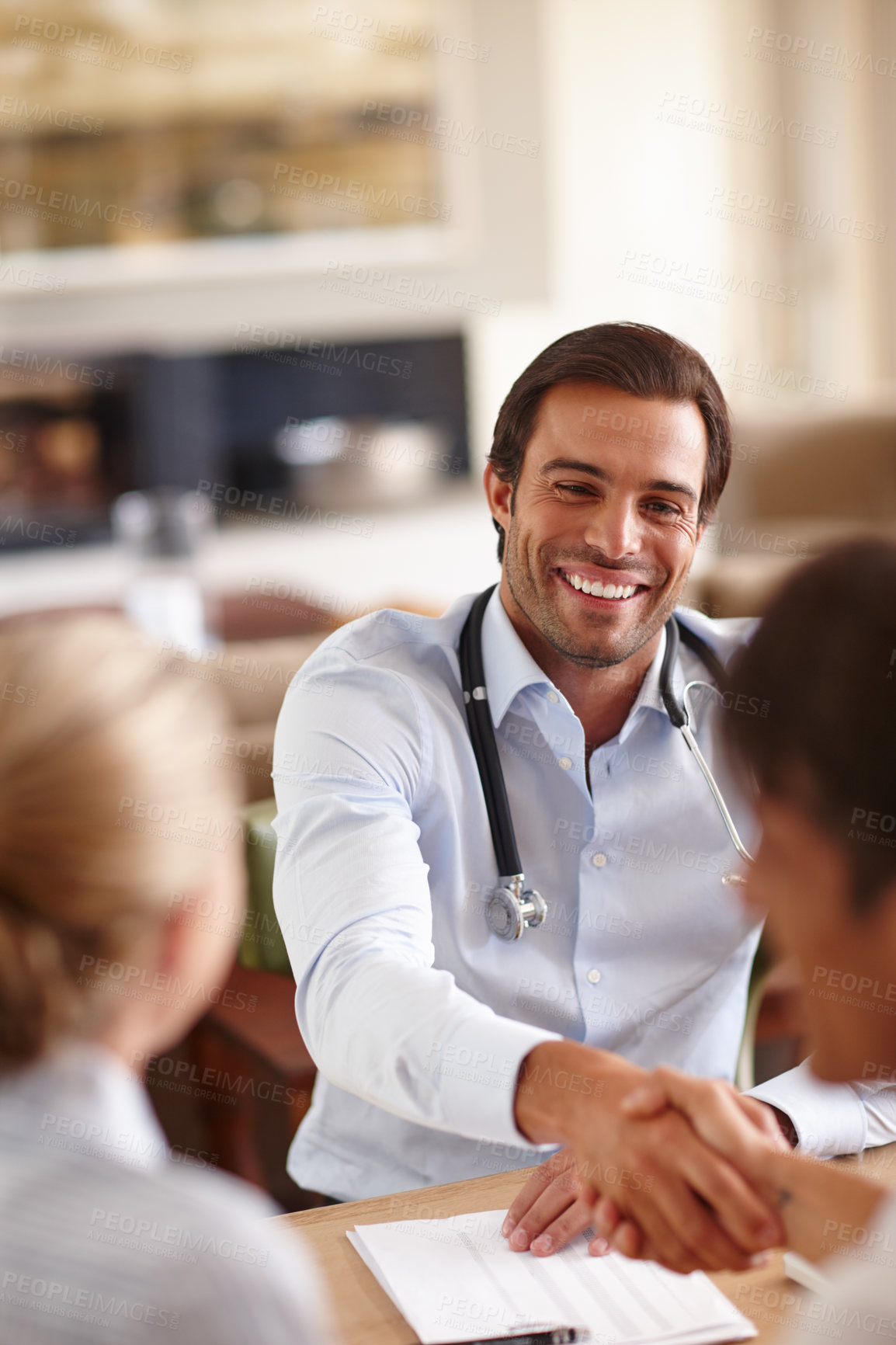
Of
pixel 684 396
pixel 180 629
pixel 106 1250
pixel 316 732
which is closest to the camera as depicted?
pixel 106 1250

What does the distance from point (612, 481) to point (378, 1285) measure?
81cm

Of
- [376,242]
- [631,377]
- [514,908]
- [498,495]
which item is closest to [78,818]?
[514,908]

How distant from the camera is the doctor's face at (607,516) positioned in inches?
54.8

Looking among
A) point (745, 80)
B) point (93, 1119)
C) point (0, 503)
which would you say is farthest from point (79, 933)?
point (745, 80)

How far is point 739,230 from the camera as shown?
636 centimetres

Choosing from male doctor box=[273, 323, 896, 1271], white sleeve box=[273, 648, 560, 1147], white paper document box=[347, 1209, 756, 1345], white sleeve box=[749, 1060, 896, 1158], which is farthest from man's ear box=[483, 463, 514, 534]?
white paper document box=[347, 1209, 756, 1345]

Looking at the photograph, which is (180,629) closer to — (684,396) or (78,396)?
(684,396)

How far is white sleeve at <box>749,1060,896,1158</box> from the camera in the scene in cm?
111

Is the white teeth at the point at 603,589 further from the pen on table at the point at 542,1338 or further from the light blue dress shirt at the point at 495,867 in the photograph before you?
the pen on table at the point at 542,1338

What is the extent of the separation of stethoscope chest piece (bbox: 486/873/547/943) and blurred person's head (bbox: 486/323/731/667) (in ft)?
0.92

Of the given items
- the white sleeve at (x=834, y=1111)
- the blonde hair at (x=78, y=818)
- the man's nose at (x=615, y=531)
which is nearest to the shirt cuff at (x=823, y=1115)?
the white sleeve at (x=834, y=1111)

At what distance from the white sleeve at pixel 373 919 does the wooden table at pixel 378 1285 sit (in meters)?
0.05

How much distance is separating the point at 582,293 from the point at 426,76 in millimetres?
1178

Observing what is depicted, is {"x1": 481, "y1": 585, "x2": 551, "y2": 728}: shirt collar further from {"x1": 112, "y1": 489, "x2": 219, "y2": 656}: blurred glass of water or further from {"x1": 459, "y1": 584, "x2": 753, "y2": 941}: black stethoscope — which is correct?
{"x1": 112, "y1": 489, "x2": 219, "y2": 656}: blurred glass of water
